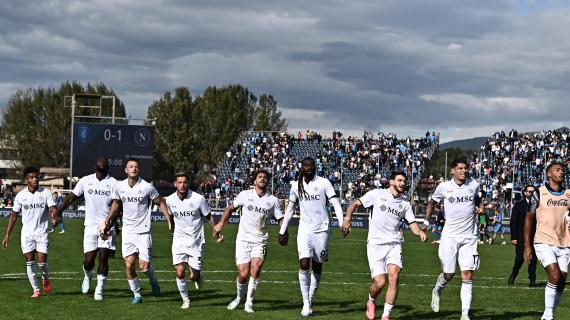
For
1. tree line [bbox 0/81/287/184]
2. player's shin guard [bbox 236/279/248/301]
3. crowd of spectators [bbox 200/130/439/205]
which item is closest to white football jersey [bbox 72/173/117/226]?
player's shin guard [bbox 236/279/248/301]

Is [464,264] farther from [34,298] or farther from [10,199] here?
[10,199]

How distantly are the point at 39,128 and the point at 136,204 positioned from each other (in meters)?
81.5

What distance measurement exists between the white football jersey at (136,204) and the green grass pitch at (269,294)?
138 cm

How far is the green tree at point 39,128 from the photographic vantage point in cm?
9169

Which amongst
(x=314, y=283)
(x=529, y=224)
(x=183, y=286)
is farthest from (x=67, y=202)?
(x=529, y=224)

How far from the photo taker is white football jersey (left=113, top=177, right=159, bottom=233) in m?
15.2

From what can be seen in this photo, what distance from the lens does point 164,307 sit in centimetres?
1471

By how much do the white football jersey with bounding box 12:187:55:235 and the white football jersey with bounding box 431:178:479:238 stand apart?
738 cm

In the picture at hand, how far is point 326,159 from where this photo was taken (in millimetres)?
70062

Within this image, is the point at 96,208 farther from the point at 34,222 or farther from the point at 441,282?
the point at 441,282

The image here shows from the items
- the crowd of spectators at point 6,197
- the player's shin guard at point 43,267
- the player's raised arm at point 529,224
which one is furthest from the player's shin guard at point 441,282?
the crowd of spectators at point 6,197

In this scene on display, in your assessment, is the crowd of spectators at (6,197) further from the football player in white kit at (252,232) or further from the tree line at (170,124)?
the football player in white kit at (252,232)

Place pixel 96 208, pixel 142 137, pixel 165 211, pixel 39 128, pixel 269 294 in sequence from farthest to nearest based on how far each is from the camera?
1. pixel 39 128
2. pixel 142 137
3. pixel 269 294
4. pixel 96 208
5. pixel 165 211

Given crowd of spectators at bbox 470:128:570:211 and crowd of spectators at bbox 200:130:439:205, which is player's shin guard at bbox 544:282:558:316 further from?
crowd of spectators at bbox 200:130:439:205
